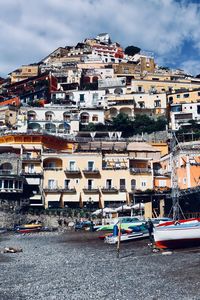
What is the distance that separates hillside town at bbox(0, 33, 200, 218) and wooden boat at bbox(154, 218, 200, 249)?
1162 cm

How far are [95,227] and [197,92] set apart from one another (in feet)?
160

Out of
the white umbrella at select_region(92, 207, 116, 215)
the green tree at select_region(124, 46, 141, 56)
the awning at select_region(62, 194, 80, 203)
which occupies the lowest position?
the white umbrella at select_region(92, 207, 116, 215)

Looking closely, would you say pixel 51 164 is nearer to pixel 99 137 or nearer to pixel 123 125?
pixel 99 137

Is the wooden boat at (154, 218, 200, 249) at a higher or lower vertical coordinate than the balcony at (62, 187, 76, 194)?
lower

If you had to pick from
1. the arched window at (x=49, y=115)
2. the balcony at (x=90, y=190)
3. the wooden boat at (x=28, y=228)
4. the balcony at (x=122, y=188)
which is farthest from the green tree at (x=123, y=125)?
the wooden boat at (x=28, y=228)

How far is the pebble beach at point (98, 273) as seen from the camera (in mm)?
14570

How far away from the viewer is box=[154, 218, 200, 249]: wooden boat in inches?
1029

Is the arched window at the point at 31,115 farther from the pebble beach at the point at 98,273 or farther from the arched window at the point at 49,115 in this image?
the pebble beach at the point at 98,273

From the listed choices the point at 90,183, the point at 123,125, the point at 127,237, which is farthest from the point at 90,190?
the point at 123,125

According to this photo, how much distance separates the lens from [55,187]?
51.2m

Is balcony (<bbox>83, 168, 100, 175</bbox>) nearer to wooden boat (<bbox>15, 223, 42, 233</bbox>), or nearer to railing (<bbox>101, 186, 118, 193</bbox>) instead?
railing (<bbox>101, 186, 118, 193</bbox>)

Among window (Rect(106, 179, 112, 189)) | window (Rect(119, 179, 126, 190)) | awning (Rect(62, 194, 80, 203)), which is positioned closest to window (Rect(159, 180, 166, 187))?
window (Rect(119, 179, 126, 190))

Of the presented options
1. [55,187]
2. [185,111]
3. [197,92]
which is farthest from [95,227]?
[197,92]

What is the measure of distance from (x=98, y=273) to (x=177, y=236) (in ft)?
30.8
